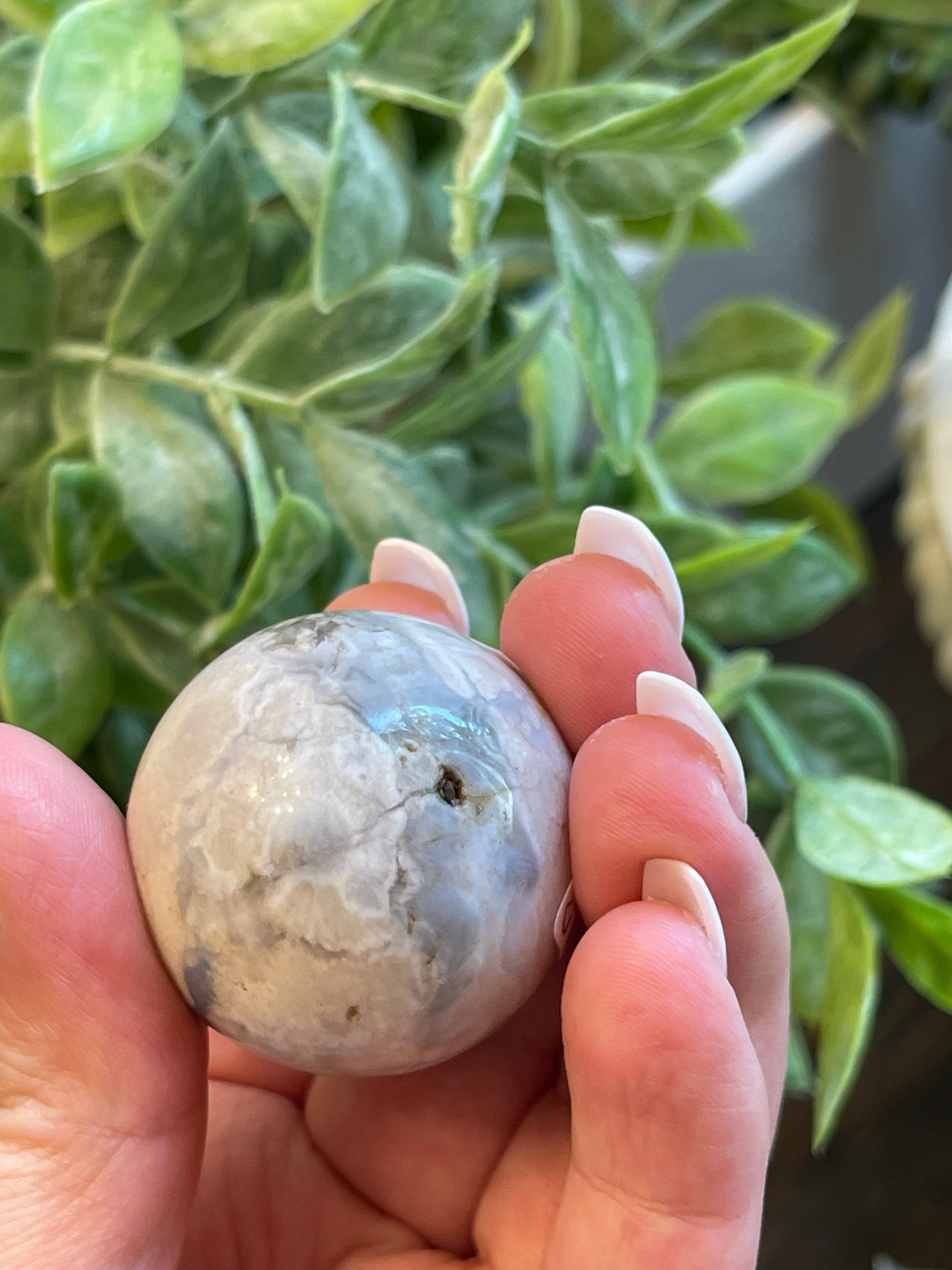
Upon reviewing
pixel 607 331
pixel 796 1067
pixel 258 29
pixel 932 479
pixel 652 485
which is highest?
pixel 258 29

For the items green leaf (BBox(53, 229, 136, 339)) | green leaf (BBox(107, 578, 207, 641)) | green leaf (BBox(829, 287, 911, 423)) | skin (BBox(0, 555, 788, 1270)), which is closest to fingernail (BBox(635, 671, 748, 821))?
skin (BBox(0, 555, 788, 1270))

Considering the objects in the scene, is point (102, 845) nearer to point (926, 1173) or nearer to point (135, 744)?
point (135, 744)

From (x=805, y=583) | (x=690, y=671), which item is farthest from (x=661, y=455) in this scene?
(x=690, y=671)

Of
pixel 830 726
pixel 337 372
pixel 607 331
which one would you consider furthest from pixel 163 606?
pixel 830 726

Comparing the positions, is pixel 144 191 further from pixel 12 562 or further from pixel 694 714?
pixel 694 714

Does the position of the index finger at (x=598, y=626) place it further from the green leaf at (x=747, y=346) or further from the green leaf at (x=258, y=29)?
the green leaf at (x=747, y=346)
